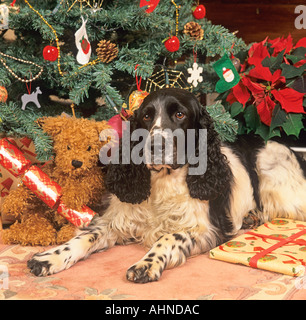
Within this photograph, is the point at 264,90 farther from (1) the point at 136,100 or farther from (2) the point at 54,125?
(2) the point at 54,125

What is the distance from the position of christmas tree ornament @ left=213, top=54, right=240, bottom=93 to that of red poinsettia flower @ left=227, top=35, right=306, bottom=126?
42 mm

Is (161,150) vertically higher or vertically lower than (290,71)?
lower

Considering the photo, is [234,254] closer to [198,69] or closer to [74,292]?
[74,292]

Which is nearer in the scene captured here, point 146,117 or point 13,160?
point 146,117

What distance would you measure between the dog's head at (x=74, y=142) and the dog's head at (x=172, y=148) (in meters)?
0.16

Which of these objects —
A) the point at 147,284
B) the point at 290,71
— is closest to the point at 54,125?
the point at 147,284

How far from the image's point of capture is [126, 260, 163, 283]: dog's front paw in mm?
1982

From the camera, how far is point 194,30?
9.47 ft

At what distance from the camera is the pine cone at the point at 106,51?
105 inches

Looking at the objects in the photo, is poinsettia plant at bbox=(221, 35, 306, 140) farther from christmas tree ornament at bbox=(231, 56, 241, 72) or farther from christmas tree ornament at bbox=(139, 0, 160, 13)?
christmas tree ornament at bbox=(139, 0, 160, 13)

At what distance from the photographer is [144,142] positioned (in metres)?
2.39

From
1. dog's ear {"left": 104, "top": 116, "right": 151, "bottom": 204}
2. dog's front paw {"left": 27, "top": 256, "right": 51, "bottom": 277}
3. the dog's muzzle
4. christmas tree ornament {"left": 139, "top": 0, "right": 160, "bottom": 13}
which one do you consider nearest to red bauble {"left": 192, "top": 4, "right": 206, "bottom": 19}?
christmas tree ornament {"left": 139, "top": 0, "right": 160, "bottom": 13}

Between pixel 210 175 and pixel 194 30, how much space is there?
3.48 feet

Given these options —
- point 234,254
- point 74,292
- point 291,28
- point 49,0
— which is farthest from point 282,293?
point 291,28
